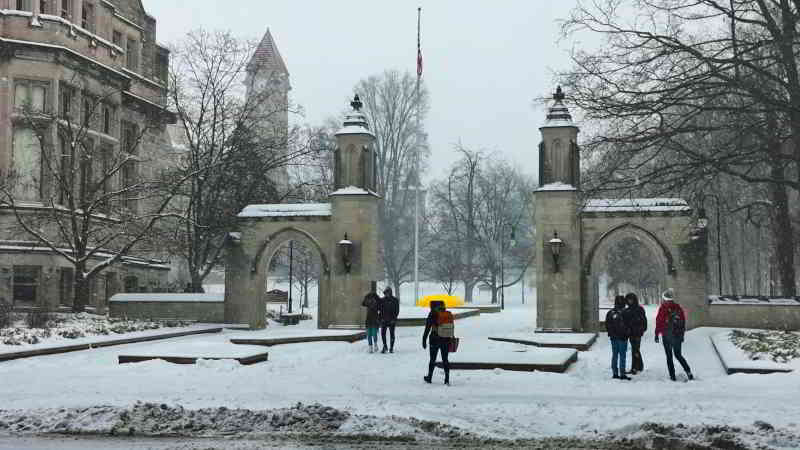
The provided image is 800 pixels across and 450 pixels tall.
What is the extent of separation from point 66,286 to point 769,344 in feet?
88.8

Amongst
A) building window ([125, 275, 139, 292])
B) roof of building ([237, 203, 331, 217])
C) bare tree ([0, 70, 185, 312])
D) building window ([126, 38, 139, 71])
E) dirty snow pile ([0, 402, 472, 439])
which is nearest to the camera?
dirty snow pile ([0, 402, 472, 439])

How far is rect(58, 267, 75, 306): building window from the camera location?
35219mm

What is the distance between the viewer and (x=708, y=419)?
1089 cm

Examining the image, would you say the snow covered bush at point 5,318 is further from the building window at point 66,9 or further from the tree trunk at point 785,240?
the tree trunk at point 785,240

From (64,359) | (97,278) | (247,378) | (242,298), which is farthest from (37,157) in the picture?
(247,378)

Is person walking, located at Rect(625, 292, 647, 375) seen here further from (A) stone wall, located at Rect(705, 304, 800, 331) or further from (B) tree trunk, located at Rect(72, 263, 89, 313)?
(B) tree trunk, located at Rect(72, 263, 89, 313)

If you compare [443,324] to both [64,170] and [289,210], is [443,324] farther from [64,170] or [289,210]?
[64,170]

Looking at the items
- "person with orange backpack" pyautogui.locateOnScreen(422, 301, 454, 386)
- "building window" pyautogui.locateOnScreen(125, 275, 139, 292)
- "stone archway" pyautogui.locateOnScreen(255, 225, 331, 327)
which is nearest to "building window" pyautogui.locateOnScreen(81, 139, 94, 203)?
"stone archway" pyautogui.locateOnScreen(255, 225, 331, 327)

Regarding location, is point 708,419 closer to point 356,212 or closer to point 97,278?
point 356,212

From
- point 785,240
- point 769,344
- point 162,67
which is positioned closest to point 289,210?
point 769,344

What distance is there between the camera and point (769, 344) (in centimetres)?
2031

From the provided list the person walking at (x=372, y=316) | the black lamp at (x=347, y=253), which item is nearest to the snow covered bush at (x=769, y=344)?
the person walking at (x=372, y=316)

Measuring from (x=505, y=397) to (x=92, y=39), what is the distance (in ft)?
100

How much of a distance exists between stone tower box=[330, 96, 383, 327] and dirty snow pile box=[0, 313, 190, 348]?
6.00 m
